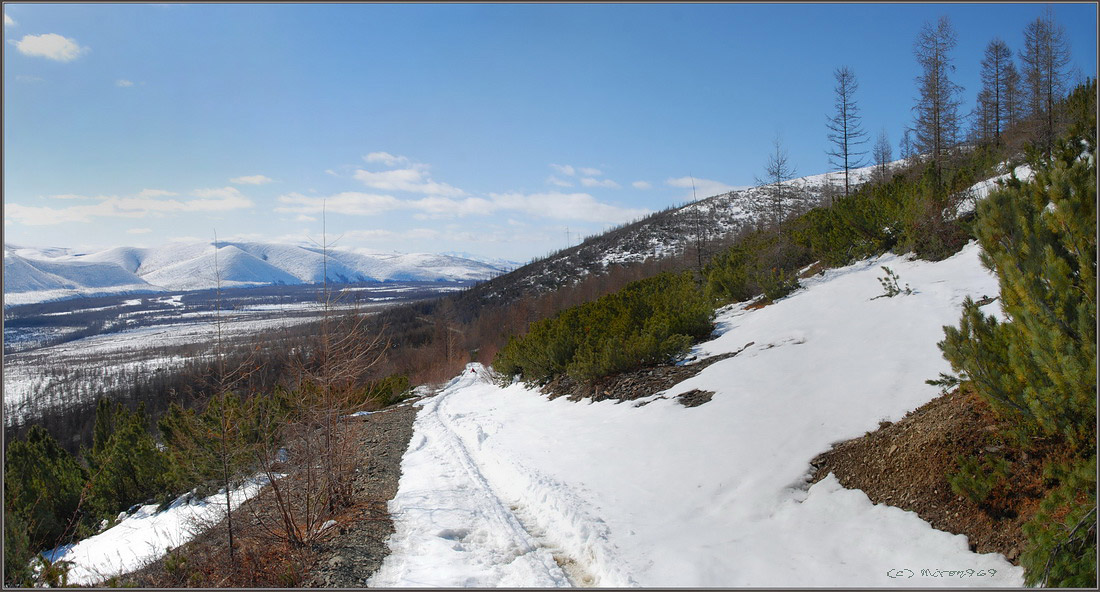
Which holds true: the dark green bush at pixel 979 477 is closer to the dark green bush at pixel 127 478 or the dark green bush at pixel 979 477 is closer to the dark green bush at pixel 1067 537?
the dark green bush at pixel 1067 537

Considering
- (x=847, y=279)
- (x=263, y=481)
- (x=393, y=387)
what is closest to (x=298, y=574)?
(x=263, y=481)

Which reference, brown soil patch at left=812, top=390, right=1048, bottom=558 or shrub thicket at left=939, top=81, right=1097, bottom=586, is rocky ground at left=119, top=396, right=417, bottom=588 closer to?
brown soil patch at left=812, top=390, right=1048, bottom=558

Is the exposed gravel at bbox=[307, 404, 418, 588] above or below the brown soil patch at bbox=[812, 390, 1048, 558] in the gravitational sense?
below

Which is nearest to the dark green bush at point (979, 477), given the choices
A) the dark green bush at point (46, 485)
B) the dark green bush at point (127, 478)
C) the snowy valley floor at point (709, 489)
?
the snowy valley floor at point (709, 489)

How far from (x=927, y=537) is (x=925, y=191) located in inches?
436

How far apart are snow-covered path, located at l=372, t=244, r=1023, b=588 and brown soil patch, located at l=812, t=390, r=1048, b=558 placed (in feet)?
0.47

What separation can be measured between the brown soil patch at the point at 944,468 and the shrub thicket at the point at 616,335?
6.42m

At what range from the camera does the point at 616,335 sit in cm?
1322

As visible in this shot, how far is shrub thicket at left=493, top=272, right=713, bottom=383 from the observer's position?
12.1 metres

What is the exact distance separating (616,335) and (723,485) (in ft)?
24.0

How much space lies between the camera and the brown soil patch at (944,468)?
401 centimetres

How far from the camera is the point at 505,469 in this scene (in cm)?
859

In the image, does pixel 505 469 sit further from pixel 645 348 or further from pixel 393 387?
pixel 393 387

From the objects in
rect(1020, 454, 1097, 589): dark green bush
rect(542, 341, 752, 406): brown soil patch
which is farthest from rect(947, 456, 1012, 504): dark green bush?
rect(542, 341, 752, 406): brown soil patch
